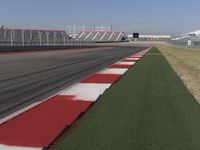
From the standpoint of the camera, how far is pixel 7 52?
38594 mm

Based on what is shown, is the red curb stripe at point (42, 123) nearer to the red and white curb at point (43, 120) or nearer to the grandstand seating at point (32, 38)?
the red and white curb at point (43, 120)

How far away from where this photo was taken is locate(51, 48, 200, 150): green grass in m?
5.95

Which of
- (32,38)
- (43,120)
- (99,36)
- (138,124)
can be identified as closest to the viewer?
(138,124)

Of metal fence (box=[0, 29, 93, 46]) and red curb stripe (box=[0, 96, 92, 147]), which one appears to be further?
metal fence (box=[0, 29, 93, 46])

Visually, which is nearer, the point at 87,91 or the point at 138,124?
the point at 138,124

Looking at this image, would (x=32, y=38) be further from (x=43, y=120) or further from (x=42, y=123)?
(x=42, y=123)

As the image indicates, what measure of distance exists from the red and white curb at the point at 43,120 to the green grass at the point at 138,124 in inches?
8.9

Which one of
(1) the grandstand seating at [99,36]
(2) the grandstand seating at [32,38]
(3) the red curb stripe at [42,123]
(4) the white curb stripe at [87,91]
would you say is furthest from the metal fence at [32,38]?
(1) the grandstand seating at [99,36]

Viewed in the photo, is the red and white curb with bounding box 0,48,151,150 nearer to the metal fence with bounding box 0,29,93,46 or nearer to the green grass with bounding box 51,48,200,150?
the green grass with bounding box 51,48,200,150

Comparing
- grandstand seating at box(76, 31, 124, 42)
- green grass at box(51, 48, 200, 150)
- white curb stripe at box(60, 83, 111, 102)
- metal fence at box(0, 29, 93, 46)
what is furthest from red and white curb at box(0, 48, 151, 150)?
grandstand seating at box(76, 31, 124, 42)

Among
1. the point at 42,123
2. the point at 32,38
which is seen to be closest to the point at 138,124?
the point at 42,123

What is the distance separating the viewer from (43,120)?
24.7ft

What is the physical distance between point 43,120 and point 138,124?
1.77 metres

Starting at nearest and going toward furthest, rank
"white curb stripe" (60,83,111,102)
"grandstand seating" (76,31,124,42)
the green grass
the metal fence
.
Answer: the green grass < "white curb stripe" (60,83,111,102) < the metal fence < "grandstand seating" (76,31,124,42)
